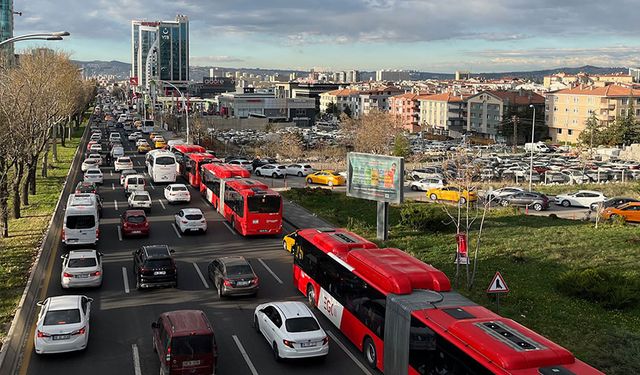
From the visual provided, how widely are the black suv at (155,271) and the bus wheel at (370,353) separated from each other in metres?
8.54

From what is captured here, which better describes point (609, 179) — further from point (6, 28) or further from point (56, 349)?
point (6, 28)

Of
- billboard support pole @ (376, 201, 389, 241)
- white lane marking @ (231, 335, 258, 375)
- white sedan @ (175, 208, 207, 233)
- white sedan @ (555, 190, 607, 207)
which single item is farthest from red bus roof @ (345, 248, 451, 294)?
white sedan @ (555, 190, 607, 207)

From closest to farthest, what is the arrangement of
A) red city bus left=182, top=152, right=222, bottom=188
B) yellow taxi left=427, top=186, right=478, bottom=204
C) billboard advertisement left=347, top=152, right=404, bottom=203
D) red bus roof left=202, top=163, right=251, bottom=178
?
1. billboard advertisement left=347, top=152, right=404, bottom=203
2. red bus roof left=202, top=163, right=251, bottom=178
3. yellow taxi left=427, top=186, right=478, bottom=204
4. red city bus left=182, top=152, right=222, bottom=188

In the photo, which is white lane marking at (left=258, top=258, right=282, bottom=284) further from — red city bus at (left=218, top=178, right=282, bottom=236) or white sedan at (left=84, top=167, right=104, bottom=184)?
white sedan at (left=84, top=167, right=104, bottom=184)

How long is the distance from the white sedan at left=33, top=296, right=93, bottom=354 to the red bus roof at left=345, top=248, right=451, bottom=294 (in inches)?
288

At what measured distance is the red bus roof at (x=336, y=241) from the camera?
19141 millimetres

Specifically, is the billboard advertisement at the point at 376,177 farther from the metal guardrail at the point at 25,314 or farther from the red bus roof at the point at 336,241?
the metal guardrail at the point at 25,314

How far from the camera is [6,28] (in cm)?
15525

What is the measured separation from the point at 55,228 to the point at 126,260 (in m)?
6.65

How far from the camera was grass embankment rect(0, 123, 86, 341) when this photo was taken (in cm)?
2061

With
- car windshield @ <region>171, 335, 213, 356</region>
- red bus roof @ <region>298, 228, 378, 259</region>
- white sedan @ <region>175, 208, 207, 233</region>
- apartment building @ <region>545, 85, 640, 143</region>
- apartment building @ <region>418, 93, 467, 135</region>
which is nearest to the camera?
car windshield @ <region>171, 335, 213, 356</region>

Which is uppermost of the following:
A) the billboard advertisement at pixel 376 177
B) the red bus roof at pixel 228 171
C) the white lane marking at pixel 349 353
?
the billboard advertisement at pixel 376 177

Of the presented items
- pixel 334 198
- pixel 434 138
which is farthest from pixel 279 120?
pixel 334 198

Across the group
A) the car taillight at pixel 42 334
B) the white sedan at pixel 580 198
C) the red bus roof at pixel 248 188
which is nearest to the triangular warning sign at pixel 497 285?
the car taillight at pixel 42 334
